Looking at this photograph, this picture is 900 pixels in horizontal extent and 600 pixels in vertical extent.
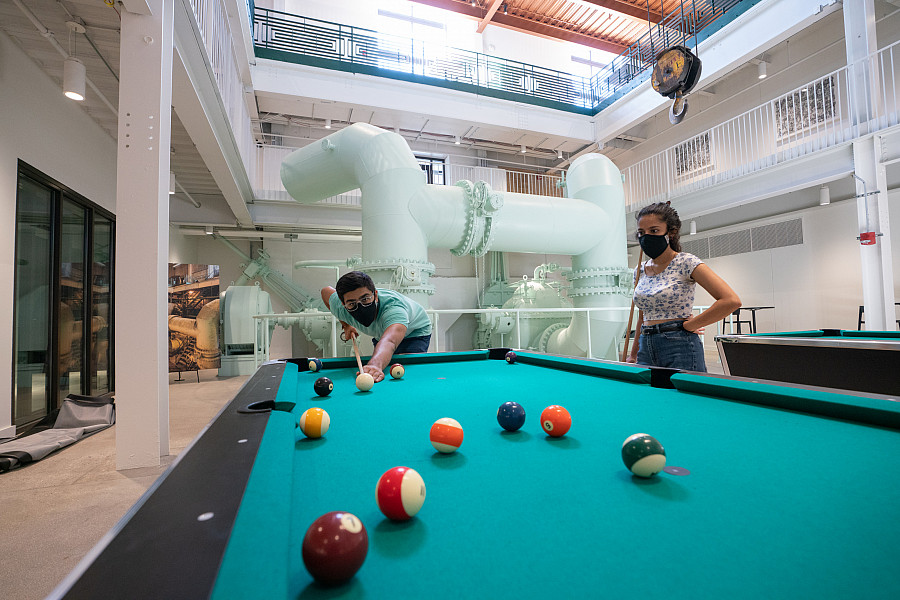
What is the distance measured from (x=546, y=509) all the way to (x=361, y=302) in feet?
7.03

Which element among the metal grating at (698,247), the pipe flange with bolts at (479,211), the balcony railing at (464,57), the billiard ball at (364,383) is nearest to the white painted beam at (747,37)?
the balcony railing at (464,57)

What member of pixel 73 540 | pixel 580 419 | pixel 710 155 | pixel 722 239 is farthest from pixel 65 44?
pixel 722 239

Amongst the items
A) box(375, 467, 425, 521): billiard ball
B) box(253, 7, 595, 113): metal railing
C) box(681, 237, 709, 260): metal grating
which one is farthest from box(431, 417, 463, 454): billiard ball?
box(681, 237, 709, 260): metal grating

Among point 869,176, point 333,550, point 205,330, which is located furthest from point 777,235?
point 333,550

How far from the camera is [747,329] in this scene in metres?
9.94

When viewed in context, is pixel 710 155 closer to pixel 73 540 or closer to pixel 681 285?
pixel 681 285

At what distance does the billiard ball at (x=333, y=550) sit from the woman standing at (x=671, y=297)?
2.23 m

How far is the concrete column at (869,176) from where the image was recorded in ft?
17.7

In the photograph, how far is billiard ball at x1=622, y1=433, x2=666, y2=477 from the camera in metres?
0.85

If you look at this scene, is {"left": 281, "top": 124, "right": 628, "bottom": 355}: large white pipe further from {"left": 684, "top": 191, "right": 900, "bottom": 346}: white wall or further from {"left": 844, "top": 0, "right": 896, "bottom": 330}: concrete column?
{"left": 684, "top": 191, "right": 900, "bottom": 346}: white wall

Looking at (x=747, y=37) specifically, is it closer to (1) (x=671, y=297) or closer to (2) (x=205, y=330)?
(1) (x=671, y=297)

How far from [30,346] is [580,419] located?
4859 millimetres

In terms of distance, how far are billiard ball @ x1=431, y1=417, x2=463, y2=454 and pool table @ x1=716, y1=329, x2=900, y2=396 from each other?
7.52 ft

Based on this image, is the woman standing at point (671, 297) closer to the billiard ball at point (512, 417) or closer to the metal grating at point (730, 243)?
the billiard ball at point (512, 417)
